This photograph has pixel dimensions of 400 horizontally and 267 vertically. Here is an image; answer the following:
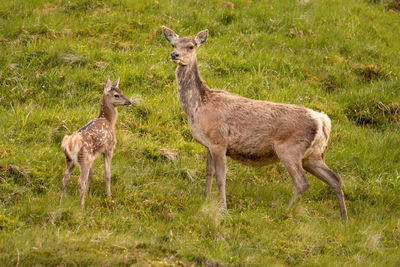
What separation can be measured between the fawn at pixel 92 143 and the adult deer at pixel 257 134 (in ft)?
3.87

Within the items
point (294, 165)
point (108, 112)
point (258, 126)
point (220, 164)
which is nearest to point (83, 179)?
point (108, 112)

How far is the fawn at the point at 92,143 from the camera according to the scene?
27.1 feet

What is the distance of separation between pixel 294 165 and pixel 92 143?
3027 mm

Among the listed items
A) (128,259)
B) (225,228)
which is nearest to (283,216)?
(225,228)

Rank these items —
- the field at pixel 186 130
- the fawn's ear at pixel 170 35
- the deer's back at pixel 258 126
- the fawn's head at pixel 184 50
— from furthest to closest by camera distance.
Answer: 1. the fawn's ear at pixel 170 35
2. the fawn's head at pixel 184 50
3. the deer's back at pixel 258 126
4. the field at pixel 186 130

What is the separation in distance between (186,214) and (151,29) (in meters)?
6.32

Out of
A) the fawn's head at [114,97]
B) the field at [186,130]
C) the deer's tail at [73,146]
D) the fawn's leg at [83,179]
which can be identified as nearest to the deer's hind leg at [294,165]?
the field at [186,130]

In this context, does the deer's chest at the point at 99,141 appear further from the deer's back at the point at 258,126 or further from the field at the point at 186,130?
the deer's back at the point at 258,126

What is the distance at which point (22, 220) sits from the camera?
26.1 ft

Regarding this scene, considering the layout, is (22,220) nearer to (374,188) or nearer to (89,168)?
(89,168)

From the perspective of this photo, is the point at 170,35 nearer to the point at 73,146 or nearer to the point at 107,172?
the point at 107,172

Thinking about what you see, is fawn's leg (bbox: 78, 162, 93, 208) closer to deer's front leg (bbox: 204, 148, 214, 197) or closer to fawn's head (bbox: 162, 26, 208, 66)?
deer's front leg (bbox: 204, 148, 214, 197)

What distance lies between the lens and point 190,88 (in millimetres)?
9805

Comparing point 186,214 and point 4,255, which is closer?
point 4,255
